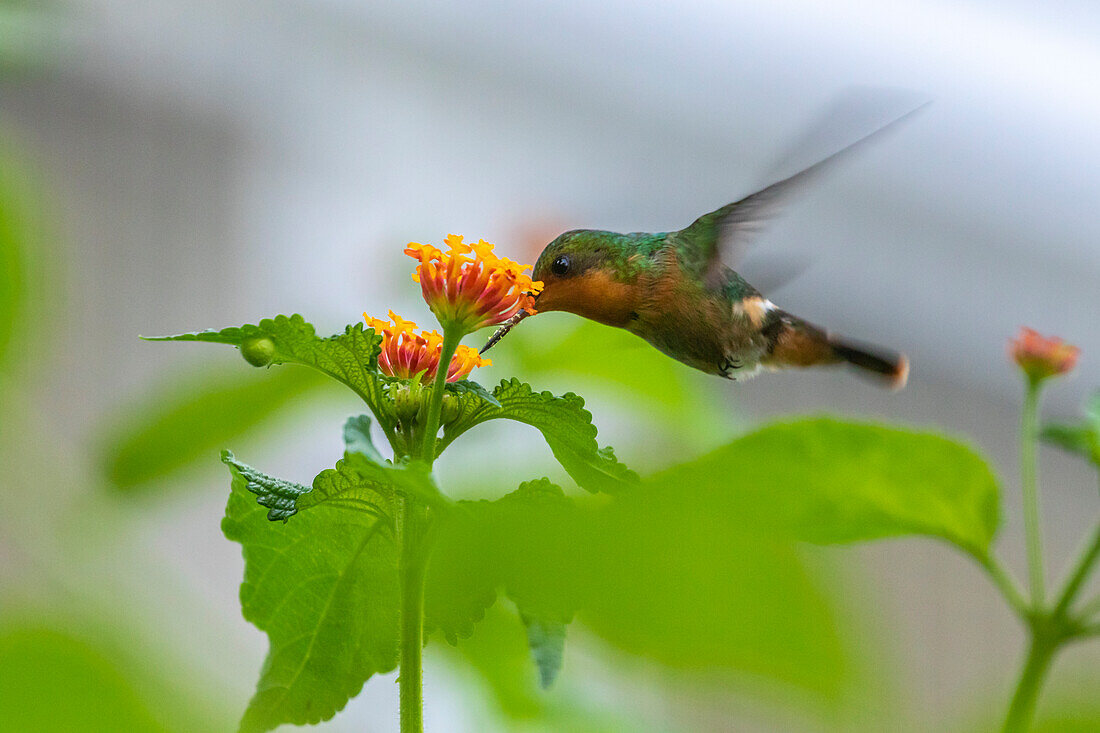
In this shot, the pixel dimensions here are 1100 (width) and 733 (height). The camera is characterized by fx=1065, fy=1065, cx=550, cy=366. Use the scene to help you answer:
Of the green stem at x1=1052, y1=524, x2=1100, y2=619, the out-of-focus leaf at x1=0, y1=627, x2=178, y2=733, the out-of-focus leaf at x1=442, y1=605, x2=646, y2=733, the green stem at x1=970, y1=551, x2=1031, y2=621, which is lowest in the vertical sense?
the out-of-focus leaf at x1=442, y1=605, x2=646, y2=733

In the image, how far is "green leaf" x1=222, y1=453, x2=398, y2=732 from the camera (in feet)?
0.89

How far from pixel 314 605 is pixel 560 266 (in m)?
0.21

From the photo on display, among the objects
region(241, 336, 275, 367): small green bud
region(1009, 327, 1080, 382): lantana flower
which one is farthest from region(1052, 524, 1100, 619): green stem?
region(241, 336, 275, 367): small green bud

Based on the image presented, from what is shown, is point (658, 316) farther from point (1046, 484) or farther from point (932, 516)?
point (1046, 484)

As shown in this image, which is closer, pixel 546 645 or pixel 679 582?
pixel 679 582

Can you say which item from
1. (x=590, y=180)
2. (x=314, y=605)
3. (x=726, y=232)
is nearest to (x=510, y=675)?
(x=314, y=605)

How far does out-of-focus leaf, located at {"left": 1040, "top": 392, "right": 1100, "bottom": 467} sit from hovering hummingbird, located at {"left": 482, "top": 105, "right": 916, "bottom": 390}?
132 millimetres

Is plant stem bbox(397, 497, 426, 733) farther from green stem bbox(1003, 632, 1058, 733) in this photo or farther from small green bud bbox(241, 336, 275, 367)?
green stem bbox(1003, 632, 1058, 733)

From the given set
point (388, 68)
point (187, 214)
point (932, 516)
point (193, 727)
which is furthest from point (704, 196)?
point (193, 727)

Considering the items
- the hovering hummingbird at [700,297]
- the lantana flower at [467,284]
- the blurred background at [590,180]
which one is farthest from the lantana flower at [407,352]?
the blurred background at [590,180]

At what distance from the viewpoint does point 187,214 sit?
180 centimetres

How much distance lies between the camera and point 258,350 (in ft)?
0.81

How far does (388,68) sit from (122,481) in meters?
1.77

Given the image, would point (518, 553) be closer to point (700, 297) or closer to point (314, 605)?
point (314, 605)
